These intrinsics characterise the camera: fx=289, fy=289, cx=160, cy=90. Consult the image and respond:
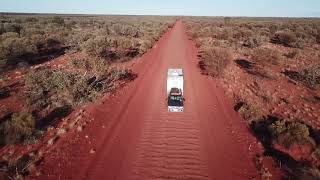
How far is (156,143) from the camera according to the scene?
1164cm

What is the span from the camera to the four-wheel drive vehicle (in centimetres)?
1511

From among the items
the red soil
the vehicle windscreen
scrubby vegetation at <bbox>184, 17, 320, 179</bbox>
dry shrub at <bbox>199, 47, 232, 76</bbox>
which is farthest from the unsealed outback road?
dry shrub at <bbox>199, 47, 232, 76</bbox>

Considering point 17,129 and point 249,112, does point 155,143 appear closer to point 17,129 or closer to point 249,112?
point 249,112

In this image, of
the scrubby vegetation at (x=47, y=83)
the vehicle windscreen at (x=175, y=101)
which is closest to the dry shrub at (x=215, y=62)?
the scrubby vegetation at (x=47, y=83)

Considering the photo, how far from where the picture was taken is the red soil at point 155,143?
9.68 metres

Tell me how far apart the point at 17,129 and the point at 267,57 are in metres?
23.0

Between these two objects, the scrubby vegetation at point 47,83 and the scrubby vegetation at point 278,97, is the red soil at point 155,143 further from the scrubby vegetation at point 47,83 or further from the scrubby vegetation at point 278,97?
the scrubby vegetation at point 47,83

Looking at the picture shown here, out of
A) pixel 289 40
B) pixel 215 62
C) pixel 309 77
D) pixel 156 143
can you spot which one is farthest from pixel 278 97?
pixel 289 40

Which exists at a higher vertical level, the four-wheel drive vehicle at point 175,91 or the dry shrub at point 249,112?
the four-wheel drive vehicle at point 175,91

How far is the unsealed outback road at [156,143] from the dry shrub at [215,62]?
6.17m

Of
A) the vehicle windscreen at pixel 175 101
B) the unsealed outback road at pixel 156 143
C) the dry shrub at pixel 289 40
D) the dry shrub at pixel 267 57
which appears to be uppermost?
the dry shrub at pixel 289 40

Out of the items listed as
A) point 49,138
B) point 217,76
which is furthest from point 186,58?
point 49,138

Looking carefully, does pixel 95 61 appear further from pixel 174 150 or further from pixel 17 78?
pixel 174 150

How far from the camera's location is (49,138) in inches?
474
